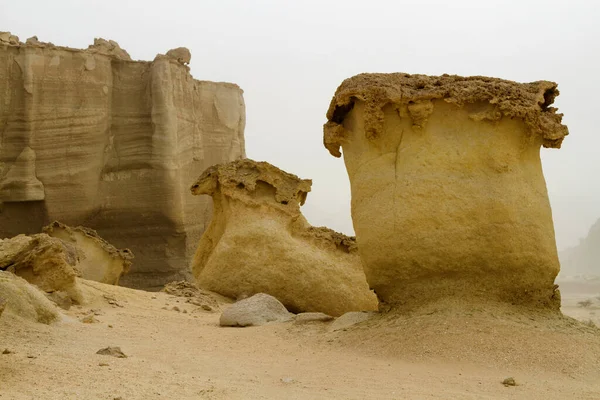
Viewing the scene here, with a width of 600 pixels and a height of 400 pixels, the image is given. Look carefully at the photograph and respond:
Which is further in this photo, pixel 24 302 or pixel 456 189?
pixel 456 189

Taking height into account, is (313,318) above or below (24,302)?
below

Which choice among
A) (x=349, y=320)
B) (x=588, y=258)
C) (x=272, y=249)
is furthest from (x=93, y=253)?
(x=588, y=258)

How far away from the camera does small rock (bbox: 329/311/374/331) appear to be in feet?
15.6

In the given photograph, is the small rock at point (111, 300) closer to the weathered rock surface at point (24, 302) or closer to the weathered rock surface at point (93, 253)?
the weathered rock surface at point (24, 302)

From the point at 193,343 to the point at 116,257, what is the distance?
5.22 metres

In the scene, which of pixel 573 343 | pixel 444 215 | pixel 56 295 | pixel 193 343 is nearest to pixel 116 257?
pixel 56 295

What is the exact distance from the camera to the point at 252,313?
5781 mm

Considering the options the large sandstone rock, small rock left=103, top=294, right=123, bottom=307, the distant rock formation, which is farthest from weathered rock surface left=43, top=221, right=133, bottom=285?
the distant rock formation

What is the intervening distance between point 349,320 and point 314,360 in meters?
1.06

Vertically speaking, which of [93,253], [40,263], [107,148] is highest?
[107,148]

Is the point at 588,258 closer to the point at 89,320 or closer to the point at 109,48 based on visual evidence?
the point at 109,48

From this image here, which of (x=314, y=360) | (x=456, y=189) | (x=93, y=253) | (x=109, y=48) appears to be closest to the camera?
(x=314, y=360)

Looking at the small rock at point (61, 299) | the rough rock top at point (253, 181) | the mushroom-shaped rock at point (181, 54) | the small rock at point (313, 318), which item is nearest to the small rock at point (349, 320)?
the small rock at point (313, 318)

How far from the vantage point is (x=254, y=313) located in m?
5.79
